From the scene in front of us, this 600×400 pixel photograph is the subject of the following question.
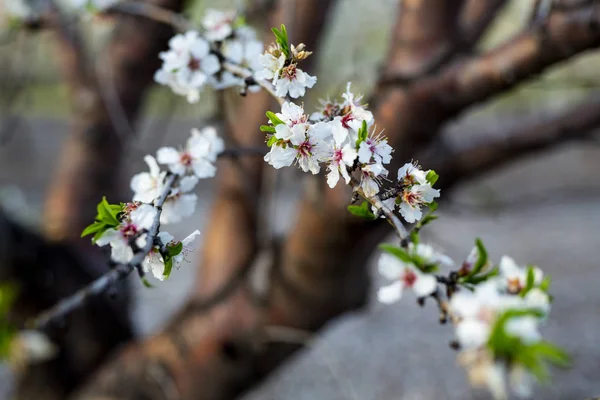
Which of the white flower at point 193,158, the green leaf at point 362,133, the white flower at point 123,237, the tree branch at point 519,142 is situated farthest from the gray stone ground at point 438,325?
the green leaf at point 362,133

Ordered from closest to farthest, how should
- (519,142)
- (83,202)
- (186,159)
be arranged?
(186,159)
(519,142)
(83,202)

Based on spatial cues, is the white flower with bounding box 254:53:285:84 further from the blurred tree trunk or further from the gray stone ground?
the blurred tree trunk

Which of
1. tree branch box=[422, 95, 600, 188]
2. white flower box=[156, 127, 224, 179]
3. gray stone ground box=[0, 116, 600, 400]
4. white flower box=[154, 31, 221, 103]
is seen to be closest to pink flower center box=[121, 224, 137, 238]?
white flower box=[156, 127, 224, 179]

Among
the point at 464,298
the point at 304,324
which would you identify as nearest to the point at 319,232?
the point at 304,324

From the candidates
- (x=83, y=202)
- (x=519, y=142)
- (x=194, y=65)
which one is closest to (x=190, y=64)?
(x=194, y=65)

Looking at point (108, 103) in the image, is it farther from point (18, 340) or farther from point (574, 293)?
point (574, 293)

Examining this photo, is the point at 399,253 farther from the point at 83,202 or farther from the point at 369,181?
the point at 83,202

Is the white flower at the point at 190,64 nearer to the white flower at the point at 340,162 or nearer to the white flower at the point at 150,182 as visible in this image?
the white flower at the point at 150,182
